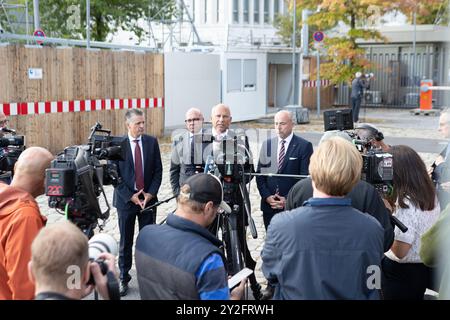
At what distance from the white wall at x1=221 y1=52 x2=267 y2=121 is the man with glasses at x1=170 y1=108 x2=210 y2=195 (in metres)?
13.9

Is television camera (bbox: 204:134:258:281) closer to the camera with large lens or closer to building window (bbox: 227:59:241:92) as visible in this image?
the camera with large lens

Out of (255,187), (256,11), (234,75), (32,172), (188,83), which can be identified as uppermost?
(256,11)

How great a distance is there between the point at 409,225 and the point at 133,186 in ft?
9.62

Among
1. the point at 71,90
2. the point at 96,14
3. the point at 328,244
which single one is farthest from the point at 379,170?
the point at 96,14

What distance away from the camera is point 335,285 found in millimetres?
2939

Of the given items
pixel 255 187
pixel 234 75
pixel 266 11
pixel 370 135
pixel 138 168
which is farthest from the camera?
pixel 266 11

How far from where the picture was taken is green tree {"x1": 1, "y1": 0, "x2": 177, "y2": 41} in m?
21.2

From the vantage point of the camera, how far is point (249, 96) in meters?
21.9

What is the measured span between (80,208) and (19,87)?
9.54 metres

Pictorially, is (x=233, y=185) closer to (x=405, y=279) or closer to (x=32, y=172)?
(x=405, y=279)

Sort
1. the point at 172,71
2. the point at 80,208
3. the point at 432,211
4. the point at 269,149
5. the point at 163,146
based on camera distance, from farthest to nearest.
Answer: the point at 172,71 < the point at 163,146 < the point at 269,149 < the point at 432,211 < the point at 80,208

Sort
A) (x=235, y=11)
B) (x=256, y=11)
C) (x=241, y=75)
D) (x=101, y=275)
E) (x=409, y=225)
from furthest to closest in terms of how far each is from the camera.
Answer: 1. (x=256, y=11)
2. (x=235, y=11)
3. (x=241, y=75)
4. (x=409, y=225)
5. (x=101, y=275)

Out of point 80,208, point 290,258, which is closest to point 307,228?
point 290,258
